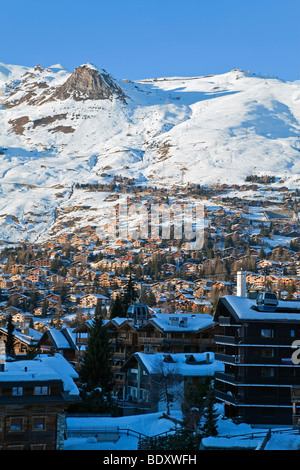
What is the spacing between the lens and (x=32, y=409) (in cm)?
3909

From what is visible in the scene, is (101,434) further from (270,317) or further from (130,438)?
(270,317)

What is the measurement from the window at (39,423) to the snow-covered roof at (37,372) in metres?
2.02

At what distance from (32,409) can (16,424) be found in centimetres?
111

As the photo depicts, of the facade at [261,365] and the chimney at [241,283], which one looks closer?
the facade at [261,365]

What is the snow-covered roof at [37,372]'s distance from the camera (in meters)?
39.6

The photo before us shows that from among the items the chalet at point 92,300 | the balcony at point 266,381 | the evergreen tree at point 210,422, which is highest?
the chalet at point 92,300

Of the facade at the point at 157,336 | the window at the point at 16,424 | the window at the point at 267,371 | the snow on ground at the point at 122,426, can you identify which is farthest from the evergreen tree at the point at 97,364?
the window at the point at 16,424

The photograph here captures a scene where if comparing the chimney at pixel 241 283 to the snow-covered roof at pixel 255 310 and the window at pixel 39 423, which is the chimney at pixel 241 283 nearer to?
the snow-covered roof at pixel 255 310

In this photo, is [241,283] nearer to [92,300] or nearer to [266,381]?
[266,381]

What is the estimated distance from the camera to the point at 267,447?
3916cm

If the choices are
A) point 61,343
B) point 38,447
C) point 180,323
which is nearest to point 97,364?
point 180,323

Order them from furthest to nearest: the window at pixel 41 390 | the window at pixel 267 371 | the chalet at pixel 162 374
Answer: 1. the chalet at pixel 162 374
2. the window at pixel 267 371
3. the window at pixel 41 390

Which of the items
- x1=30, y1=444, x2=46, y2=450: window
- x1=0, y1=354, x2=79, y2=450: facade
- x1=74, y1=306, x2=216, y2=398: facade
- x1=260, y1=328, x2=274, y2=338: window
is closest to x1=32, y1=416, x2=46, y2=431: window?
x1=0, y1=354, x2=79, y2=450: facade
